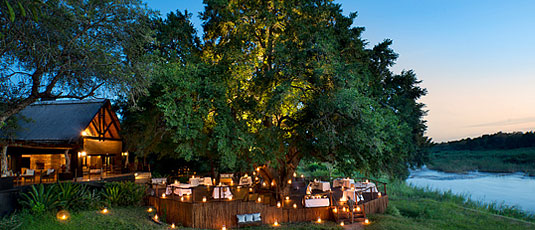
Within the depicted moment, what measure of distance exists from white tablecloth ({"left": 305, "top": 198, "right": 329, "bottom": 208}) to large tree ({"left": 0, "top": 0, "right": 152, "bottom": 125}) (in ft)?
25.7

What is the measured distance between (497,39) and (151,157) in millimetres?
26819

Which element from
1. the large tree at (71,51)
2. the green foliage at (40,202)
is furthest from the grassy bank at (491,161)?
the green foliage at (40,202)

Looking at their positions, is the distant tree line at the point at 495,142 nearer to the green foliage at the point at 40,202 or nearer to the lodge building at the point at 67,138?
the lodge building at the point at 67,138

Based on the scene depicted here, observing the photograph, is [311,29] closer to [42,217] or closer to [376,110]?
[376,110]

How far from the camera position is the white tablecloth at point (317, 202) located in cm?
1290

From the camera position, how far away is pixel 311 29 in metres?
13.5

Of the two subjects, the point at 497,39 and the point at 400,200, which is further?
the point at 497,39

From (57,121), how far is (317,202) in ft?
57.0

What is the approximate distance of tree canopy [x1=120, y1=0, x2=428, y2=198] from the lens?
11695mm

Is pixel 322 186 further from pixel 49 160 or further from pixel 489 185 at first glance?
pixel 489 185

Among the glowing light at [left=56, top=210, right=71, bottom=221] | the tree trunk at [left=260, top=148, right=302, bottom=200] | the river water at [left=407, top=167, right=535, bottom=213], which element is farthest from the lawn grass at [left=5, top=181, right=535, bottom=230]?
the river water at [left=407, top=167, right=535, bottom=213]

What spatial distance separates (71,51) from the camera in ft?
26.9

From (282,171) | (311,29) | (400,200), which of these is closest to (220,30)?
(311,29)

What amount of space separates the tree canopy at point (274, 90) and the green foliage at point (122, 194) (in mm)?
2913
